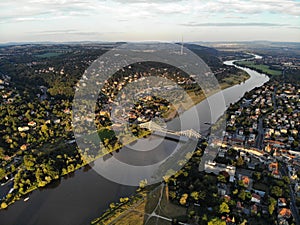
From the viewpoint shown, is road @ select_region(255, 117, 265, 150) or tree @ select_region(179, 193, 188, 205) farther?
road @ select_region(255, 117, 265, 150)

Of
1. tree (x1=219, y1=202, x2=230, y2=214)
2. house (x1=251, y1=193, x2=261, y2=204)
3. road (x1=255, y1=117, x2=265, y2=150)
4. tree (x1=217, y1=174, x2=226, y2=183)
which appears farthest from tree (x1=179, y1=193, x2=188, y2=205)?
road (x1=255, y1=117, x2=265, y2=150)

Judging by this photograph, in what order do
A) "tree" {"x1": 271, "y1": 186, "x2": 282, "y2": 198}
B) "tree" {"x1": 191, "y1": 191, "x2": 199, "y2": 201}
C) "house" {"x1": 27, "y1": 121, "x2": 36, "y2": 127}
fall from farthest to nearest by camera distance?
1. "house" {"x1": 27, "y1": 121, "x2": 36, "y2": 127}
2. "tree" {"x1": 271, "y1": 186, "x2": 282, "y2": 198}
3. "tree" {"x1": 191, "y1": 191, "x2": 199, "y2": 201}

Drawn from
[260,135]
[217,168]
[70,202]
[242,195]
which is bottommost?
[70,202]

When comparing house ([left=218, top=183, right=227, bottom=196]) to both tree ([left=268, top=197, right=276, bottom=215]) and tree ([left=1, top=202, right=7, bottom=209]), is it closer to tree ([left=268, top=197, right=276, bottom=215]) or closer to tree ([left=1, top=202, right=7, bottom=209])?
tree ([left=268, top=197, right=276, bottom=215])

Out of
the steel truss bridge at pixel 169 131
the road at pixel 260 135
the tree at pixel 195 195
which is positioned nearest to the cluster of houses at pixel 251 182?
the tree at pixel 195 195

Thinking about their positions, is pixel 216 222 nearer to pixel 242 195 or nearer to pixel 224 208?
pixel 224 208

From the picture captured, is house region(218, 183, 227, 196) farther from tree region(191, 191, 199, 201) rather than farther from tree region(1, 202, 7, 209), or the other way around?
tree region(1, 202, 7, 209)

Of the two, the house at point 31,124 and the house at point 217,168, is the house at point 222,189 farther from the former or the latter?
the house at point 31,124

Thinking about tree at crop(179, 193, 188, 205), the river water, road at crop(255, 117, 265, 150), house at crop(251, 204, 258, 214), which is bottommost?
the river water

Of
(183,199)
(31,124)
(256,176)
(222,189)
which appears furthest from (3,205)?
(256,176)

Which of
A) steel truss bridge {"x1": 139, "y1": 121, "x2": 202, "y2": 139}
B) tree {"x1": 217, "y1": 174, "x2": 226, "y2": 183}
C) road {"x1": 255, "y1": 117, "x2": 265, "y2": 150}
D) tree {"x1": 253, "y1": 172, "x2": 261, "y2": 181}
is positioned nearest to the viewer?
tree {"x1": 217, "y1": 174, "x2": 226, "y2": 183}

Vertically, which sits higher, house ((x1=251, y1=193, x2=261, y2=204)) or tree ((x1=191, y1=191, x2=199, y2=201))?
tree ((x1=191, y1=191, x2=199, y2=201))

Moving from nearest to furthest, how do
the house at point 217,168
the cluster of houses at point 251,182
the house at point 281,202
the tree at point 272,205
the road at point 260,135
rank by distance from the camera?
the tree at point 272,205 < the cluster of houses at point 251,182 < the house at point 281,202 < the house at point 217,168 < the road at point 260,135
